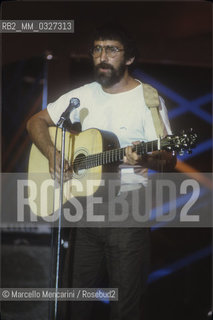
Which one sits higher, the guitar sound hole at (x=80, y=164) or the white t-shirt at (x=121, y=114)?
the white t-shirt at (x=121, y=114)

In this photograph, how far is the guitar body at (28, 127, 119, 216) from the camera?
7.43 ft

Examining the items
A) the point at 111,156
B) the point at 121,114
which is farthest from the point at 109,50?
the point at 111,156

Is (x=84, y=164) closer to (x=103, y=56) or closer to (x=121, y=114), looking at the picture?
(x=121, y=114)

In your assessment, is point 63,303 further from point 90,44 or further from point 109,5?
point 109,5

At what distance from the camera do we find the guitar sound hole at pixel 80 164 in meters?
2.34

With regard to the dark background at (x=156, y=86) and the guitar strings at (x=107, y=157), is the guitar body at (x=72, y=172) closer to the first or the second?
the guitar strings at (x=107, y=157)

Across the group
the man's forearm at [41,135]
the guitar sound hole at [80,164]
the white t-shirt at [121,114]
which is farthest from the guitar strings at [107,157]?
the man's forearm at [41,135]

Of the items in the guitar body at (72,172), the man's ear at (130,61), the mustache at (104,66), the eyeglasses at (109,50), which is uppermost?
the eyeglasses at (109,50)

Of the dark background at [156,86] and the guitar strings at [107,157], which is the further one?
the dark background at [156,86]

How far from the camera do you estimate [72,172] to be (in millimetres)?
2406

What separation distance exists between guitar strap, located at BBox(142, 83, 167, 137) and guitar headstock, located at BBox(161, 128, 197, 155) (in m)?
0.28

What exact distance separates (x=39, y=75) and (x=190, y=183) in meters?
2.03

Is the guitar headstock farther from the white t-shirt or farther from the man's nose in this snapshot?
the man's nose

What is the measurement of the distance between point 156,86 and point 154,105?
785mm
